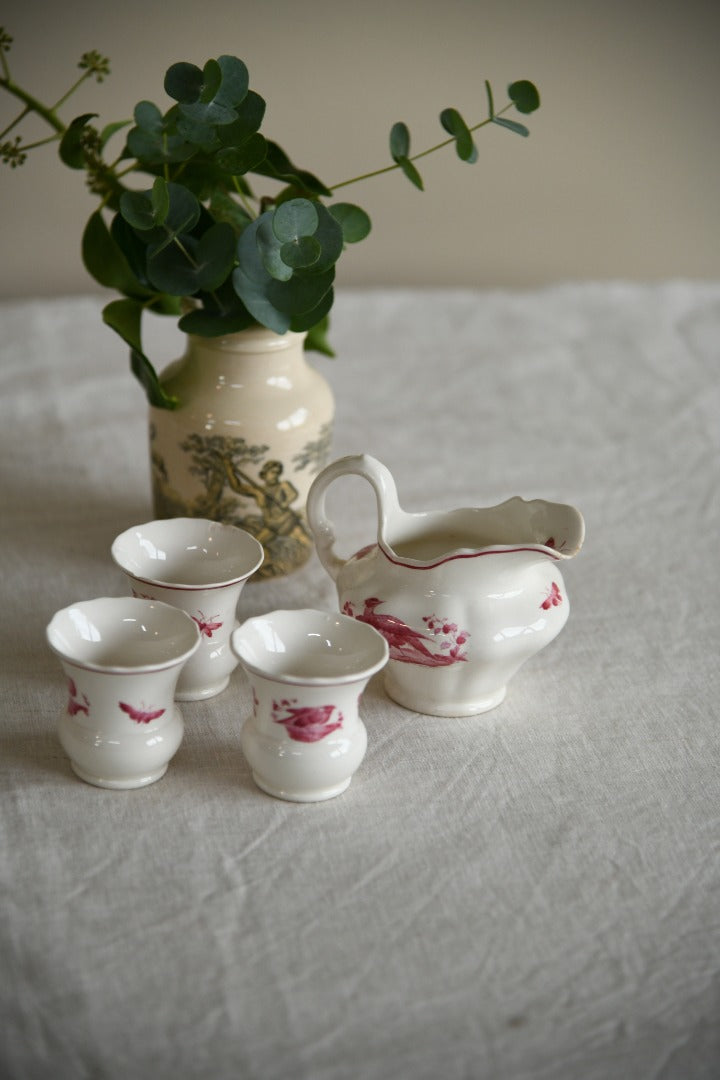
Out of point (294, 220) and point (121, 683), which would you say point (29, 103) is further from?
point (121, 683)

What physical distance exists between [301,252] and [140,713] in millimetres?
285

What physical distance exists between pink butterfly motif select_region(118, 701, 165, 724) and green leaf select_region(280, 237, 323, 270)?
274 mm

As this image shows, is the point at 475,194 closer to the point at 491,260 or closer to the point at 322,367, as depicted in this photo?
the point at 491,260

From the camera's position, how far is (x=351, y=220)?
2.52 ft

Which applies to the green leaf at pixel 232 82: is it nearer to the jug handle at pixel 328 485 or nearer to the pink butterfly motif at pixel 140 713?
the jug handle at pixel 328 485

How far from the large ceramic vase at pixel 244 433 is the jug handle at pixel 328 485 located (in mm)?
76

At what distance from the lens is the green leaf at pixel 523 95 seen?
0.73 metres

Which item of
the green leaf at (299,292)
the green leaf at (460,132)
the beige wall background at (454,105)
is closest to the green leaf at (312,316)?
Answer: the green leaf at (299,292)

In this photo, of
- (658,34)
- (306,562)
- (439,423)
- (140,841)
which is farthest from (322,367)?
(140,841)

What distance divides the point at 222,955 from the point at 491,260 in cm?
105

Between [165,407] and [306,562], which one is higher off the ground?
[165,407]

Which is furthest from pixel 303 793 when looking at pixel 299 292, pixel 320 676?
pixel 299 292

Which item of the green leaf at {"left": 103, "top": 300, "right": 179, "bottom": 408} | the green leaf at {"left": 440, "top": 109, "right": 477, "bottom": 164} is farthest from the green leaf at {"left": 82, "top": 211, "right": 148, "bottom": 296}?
the green leaf at {"left": 440, "top": 109, "right": 477, "bottom": 164}

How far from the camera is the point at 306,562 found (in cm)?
86
